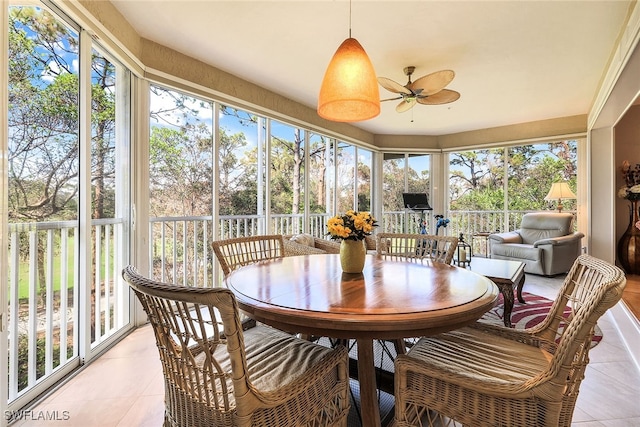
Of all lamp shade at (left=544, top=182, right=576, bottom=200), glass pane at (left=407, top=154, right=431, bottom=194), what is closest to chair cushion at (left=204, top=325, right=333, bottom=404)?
lamp shade at (left=544, top=182, right=576, bottom=200)

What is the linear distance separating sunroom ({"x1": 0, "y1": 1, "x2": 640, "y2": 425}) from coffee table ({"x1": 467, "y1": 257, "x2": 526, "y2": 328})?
793mm

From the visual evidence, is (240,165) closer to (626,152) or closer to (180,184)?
(180,184)

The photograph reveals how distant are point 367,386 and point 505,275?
205cm

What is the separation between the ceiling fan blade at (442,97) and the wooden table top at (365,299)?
2.14 meters

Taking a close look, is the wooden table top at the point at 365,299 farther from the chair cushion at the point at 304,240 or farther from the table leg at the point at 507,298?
the chair cushion at the point at 304,240


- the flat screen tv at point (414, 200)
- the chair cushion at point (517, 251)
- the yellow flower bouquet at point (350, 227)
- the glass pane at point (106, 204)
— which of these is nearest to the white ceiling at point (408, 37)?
the glass pane at point (106, 204)

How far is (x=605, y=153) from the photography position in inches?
153

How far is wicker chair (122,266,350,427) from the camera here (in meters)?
0.80

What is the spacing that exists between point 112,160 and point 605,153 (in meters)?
5.52

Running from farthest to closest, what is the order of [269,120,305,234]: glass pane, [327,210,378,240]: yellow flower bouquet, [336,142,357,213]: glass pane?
1. [336,142,357,213]: glass pane
2. [269,120,305,234]: glass pane
3. [327,210,378,240]: yellow flower bouquet

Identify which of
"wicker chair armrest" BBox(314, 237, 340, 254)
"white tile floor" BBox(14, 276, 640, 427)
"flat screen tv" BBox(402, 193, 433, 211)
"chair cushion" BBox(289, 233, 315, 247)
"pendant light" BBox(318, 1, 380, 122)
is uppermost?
"pendant light" BBox(318, 1, 380, 122)

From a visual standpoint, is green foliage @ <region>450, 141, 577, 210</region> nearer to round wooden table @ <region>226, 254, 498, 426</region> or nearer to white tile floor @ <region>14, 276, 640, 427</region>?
white tile floor @ <region>14, 276, 640, 427</region>

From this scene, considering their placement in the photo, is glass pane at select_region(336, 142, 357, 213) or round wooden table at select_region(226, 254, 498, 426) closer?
round wooden table at select_region(226, 254, 498, 426)

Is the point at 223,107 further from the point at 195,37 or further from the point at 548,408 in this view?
the point at 548,408
